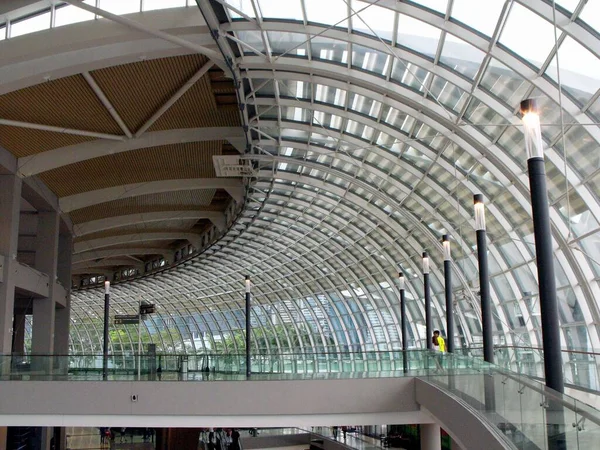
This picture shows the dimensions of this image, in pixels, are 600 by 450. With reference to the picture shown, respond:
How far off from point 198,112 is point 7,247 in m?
9.08

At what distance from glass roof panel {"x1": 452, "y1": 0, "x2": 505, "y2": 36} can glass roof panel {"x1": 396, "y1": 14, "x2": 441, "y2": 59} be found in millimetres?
1135

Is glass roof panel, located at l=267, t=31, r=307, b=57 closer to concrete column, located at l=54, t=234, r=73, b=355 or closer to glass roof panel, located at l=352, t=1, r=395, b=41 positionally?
glass roof panel, located at l=352, t=1, r=395, b=41

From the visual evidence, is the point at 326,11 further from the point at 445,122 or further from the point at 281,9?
the point at 445,122

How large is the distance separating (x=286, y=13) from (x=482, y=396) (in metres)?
11.8

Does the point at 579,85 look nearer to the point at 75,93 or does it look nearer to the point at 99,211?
the point at 75,93

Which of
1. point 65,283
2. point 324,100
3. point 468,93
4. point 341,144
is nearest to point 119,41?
point 324,100

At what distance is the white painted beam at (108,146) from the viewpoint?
86.8ft

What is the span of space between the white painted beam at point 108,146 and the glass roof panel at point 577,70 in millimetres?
13605

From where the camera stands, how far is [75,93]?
21906 mm

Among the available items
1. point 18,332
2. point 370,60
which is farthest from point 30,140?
point 18,332

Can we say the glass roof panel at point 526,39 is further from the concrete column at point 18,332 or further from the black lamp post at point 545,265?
the concrete column at point 18,332

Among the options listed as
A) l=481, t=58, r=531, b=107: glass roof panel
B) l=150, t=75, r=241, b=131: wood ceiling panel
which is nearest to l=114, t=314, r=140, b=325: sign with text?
l=150, t=75, r=241, b=131: wood ceiling panel

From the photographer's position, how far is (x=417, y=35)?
18.7 m

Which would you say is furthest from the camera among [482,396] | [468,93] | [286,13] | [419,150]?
[419,150]
